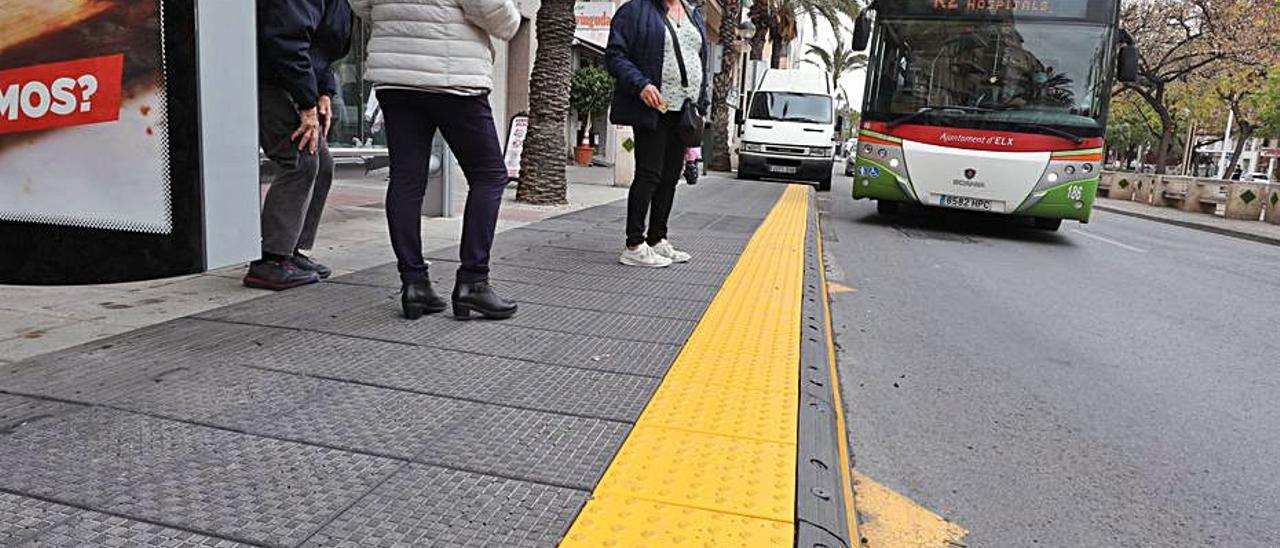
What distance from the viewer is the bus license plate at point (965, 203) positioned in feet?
32.3

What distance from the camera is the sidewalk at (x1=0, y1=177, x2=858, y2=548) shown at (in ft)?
6.10

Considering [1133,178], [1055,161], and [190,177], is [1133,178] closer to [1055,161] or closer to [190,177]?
[1055,161]

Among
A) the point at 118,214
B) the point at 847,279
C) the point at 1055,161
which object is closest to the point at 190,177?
the point at 118,214

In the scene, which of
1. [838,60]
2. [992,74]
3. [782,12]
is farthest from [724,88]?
[838,60]

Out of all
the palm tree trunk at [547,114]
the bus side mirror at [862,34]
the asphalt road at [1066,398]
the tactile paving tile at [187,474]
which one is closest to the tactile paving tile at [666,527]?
the tactile paving tile at [187,474]

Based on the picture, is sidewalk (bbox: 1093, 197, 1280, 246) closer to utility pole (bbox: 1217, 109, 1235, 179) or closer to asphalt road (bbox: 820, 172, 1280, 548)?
asphalt road (bbox: 820, 172, 1280, 548)

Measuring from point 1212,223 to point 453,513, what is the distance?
A: 20.4 meters

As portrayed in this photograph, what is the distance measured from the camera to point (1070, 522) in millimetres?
2535

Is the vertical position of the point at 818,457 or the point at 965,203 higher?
the point at 965,203

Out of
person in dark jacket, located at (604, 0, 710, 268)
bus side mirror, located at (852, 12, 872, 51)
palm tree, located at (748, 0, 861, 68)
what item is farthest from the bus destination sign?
palm tree, located at (748, 0, 861, 68)

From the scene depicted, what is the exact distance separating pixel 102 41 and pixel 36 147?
42cm

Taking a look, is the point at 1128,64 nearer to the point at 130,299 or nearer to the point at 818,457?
the point at 818,457

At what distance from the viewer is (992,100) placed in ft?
32.0

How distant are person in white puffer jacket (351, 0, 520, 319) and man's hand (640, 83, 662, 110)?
52.7 inches
